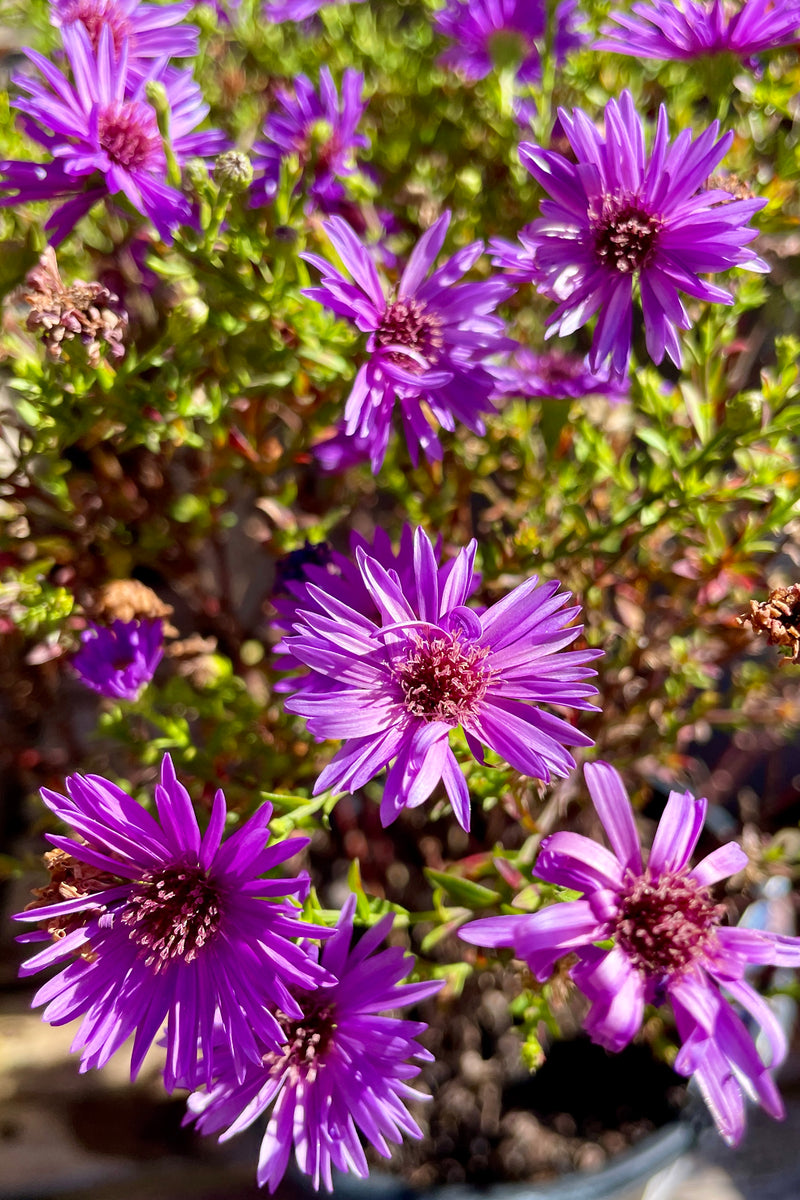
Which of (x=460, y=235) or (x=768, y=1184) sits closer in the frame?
(x=460, y=235)

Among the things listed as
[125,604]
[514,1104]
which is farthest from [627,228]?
[514,1104]

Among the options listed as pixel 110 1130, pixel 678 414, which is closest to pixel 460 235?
pixel 678 414

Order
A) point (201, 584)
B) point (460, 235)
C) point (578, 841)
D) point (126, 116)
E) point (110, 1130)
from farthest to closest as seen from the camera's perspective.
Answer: point (110, 1130) < point (201, 584) < point (460, 235) < point (126, 116) < point (578, 841)

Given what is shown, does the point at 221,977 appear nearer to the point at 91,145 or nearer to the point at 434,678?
the point at 434,678

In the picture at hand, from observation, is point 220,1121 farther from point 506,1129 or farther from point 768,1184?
point 768,1184

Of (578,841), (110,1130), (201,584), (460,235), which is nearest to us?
(578,841)

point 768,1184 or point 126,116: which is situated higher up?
point 126,116

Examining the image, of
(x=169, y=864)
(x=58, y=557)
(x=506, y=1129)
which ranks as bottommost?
(x=506, y=1129)
